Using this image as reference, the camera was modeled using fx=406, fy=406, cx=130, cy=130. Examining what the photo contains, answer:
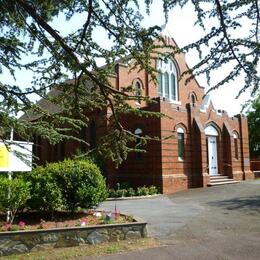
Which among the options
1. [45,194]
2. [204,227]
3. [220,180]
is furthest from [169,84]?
[45,194]

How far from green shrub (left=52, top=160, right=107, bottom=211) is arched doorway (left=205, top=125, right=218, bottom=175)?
17.2 meters

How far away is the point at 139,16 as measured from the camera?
6082 millimetres

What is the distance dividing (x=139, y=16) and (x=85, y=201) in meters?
7.03

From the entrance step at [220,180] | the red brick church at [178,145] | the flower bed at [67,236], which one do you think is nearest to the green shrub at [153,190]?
the red brick church at [178,145]

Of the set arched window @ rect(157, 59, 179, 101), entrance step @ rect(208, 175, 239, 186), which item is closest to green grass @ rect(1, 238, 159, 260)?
entrance step @ rect(208, 175, 239, 186)

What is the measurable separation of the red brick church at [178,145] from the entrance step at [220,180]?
9cm

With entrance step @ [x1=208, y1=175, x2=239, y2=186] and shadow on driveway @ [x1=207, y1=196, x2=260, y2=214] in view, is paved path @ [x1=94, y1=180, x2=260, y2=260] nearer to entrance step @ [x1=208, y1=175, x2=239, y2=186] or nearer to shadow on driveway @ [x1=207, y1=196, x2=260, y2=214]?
shadow on driveway @ [x1=207, y1=196, x2=260, y2=214]

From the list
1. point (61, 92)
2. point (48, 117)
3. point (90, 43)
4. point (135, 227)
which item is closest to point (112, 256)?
point (135, 227)

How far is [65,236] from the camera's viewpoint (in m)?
9.75

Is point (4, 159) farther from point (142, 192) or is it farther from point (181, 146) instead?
point (181, 146)

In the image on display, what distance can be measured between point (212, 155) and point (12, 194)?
19.9m

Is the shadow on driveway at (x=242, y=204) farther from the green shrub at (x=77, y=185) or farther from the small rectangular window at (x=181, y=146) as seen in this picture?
the small rectangular window at (x=181, y=146)

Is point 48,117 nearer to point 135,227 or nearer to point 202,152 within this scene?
point 135,227

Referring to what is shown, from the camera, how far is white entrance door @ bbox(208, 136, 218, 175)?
2823 cm
